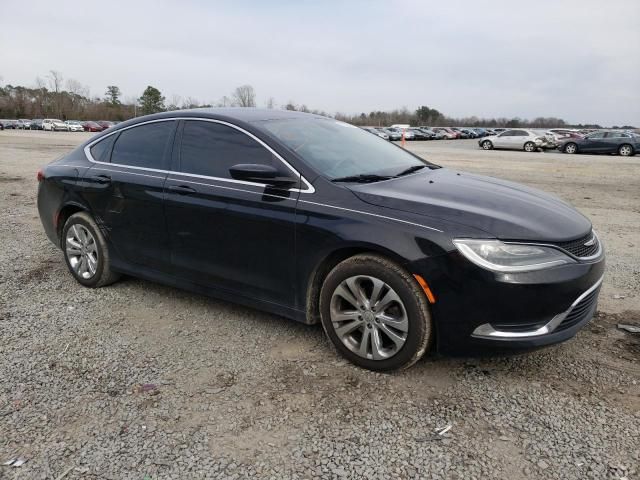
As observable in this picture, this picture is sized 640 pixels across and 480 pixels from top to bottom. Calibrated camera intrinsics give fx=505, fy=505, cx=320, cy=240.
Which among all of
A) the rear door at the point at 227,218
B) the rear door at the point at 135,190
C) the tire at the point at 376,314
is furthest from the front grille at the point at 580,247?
the rear door at the point at 135,190

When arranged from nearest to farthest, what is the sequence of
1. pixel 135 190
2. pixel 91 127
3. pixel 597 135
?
pixel 135 190
pixel 597 135
pixel 91 127

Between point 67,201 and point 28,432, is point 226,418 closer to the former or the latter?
point 28,432

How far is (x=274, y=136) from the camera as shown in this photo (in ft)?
11.9

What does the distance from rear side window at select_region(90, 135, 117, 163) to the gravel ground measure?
51.2 inches

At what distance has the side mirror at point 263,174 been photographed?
3340 mm

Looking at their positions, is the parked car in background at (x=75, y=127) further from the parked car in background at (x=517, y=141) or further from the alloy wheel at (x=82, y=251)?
the alloy wheel at (x=82, y=251)

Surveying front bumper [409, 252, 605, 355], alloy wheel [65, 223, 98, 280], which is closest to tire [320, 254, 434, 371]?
front bumper [409, 252, 605, 355]

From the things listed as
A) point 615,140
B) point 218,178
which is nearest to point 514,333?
point 218,178

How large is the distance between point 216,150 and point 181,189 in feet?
1.32

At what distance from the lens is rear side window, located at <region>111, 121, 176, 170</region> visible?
416cm

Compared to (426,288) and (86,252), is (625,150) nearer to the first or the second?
(426,288)

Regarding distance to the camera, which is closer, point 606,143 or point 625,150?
point 625,150

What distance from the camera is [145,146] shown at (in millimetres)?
4305

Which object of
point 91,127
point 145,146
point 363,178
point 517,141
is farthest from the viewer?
point 91,127
